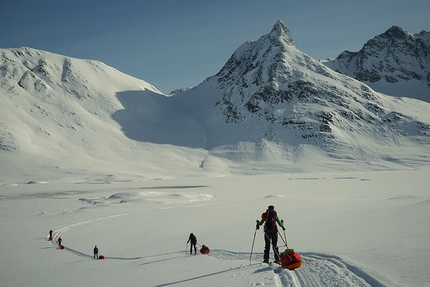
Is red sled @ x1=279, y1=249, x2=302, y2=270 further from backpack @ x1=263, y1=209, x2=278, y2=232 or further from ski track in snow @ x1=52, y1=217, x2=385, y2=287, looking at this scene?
backpack @ x1=263, y1=209, x2=278, y2=232

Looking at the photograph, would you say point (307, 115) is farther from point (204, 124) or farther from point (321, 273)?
point (321, 273)

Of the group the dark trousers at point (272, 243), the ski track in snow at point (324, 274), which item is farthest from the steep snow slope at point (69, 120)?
the ski track in snow at point (324, 274)

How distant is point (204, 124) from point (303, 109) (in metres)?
51.8

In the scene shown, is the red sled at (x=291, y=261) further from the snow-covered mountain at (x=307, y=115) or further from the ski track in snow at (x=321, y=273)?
the snow-covered mountain at (x=307, y=115)

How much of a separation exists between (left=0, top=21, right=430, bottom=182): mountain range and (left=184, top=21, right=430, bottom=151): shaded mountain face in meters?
0.53

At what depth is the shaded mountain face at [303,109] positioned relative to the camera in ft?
471

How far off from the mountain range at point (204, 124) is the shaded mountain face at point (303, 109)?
0.53 m

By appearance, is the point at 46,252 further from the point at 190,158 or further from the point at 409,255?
the point at 190,158

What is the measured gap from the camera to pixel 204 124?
170750 mm

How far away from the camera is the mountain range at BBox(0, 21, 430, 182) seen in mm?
118750

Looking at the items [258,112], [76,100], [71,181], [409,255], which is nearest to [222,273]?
[409,255]

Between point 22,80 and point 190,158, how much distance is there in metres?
90.3

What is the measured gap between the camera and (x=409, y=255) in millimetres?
9984

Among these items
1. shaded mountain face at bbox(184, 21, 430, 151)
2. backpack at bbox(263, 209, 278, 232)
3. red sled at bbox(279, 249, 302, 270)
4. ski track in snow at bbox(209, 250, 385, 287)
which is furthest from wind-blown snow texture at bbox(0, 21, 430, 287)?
backpack at bbox(263, 209, 278, 232)
